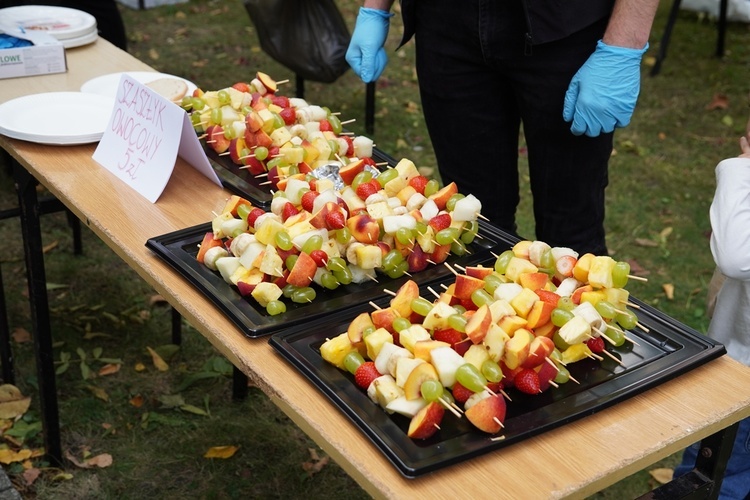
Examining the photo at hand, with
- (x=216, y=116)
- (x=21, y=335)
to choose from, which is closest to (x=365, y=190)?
(x=216, y=116)

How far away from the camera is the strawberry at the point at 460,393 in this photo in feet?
4.26

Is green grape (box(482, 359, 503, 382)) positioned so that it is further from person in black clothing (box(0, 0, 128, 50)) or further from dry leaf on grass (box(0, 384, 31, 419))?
person in black clothing (box(0, 0, 128, 50))

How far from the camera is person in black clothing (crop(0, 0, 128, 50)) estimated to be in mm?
3521

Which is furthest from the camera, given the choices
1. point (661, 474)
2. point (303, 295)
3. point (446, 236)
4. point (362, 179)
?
point (661, 474)

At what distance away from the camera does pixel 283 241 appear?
159cm

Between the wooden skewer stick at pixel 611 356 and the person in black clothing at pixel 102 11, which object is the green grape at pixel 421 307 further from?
the person in black clothing at pixel 102 11

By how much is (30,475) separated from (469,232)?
1669mm

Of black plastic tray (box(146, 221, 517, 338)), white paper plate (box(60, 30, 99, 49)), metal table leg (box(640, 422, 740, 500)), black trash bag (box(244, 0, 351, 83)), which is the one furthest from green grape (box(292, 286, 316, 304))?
black trash bag (box(244, 0, 351, 83))

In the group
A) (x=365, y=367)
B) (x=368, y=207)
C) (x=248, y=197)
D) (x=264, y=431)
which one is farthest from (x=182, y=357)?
(x=365, y=367)

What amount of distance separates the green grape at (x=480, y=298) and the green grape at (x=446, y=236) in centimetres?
22

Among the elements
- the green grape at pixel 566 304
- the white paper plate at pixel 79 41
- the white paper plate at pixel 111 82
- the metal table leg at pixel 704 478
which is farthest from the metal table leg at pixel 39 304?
the metal table leg at pixel 704 478

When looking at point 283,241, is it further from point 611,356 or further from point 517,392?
point 611,356

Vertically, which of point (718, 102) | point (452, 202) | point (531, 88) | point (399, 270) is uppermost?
point (531, 88)

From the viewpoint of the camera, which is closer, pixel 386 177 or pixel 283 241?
pixel 283 241
